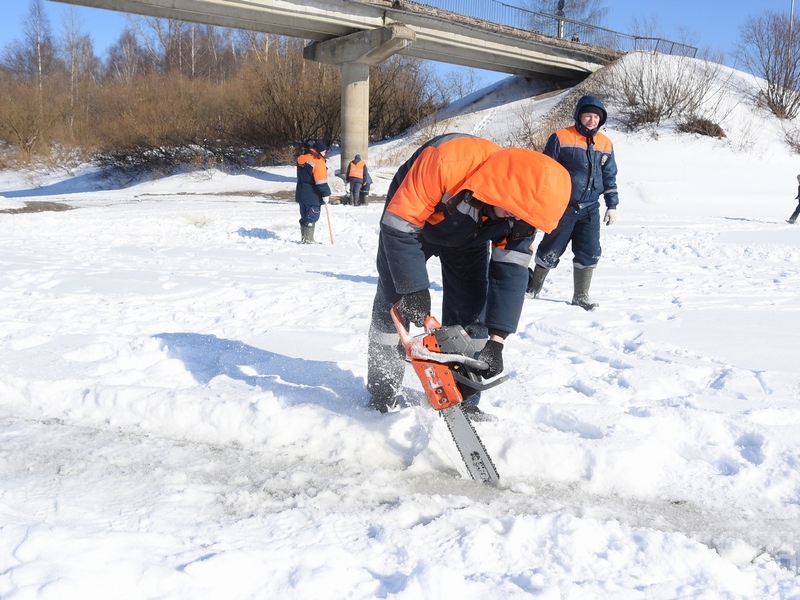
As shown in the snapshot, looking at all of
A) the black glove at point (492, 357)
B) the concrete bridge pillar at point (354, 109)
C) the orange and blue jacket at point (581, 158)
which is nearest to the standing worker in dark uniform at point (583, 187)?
the orange and blue jacket at point (581, 158)

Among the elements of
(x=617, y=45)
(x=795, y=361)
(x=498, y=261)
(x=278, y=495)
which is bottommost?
(x=278, y=495)

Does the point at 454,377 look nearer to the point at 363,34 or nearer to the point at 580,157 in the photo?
the point at 580,157

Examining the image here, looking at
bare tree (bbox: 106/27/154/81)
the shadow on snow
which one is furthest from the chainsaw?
bare tree (bbox: 106/27/154/81)

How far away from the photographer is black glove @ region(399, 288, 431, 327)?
2.64m

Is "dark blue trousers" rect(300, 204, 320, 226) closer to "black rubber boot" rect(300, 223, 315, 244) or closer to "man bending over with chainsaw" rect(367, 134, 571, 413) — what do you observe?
"black rubber boot" rect(300, 223, 315, 244)

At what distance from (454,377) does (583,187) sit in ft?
10.2

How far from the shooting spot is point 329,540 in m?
2.22

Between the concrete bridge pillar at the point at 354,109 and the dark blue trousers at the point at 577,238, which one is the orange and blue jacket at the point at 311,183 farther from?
the concrete bridge pillar at the point at 354,109

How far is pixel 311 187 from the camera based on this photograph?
9023 millimetres

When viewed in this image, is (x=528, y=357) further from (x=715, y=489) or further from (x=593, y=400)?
(x=715, y=489)

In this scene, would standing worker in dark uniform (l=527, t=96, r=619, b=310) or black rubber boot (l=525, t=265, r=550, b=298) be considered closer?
standing worker in dark uniform (l=527, t=96, r=619, b=310)

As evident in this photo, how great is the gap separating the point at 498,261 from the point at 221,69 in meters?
44.1

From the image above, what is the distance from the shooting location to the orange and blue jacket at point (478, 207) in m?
2.40

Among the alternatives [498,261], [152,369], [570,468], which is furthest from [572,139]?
[152,369]
